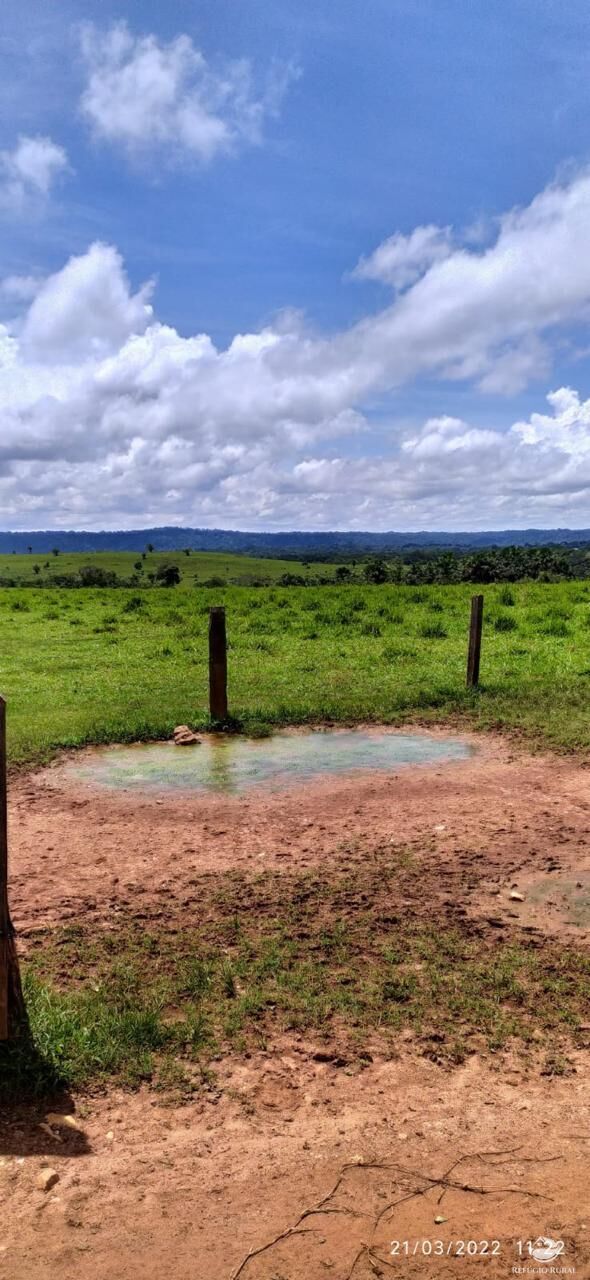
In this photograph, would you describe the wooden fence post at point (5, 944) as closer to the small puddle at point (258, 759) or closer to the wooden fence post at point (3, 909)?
the wooden fence post at point (3, 909)

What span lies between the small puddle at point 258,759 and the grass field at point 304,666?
74 centimetres

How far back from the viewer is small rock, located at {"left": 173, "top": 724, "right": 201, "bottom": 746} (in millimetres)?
11172

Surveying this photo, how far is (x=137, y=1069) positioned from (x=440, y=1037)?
1.61 metres

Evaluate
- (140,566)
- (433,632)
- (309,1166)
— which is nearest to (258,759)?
(309,1166)

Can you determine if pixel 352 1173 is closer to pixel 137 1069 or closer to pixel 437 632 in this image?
pixel 137 1069

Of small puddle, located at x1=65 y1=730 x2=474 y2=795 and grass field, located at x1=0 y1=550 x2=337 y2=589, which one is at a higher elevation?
grass field, located at x1=0 y1=550 x2=337 y2=589

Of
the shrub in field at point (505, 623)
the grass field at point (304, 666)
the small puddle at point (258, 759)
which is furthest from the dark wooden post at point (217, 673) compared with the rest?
the shrub in field at point (505, 623)

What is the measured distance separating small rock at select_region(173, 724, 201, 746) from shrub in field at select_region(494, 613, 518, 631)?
1284cm

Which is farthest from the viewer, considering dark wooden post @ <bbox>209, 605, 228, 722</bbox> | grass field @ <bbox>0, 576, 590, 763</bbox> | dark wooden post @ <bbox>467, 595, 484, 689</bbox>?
dark wooden post @ <bbox>467, 595, 484, 689</bbox>

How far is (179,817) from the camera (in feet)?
26.8

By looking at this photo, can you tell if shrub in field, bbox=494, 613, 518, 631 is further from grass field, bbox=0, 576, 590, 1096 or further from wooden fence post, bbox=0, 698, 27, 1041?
wooden fence post, bbox=0, 698, 27, 1041

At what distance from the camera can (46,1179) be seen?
3418 millimetres

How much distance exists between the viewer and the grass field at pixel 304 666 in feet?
40.5

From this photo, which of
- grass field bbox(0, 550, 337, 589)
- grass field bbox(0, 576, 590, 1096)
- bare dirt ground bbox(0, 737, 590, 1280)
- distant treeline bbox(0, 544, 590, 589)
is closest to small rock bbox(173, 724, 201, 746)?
grass field bbox(0, 576, 590, 1096)
